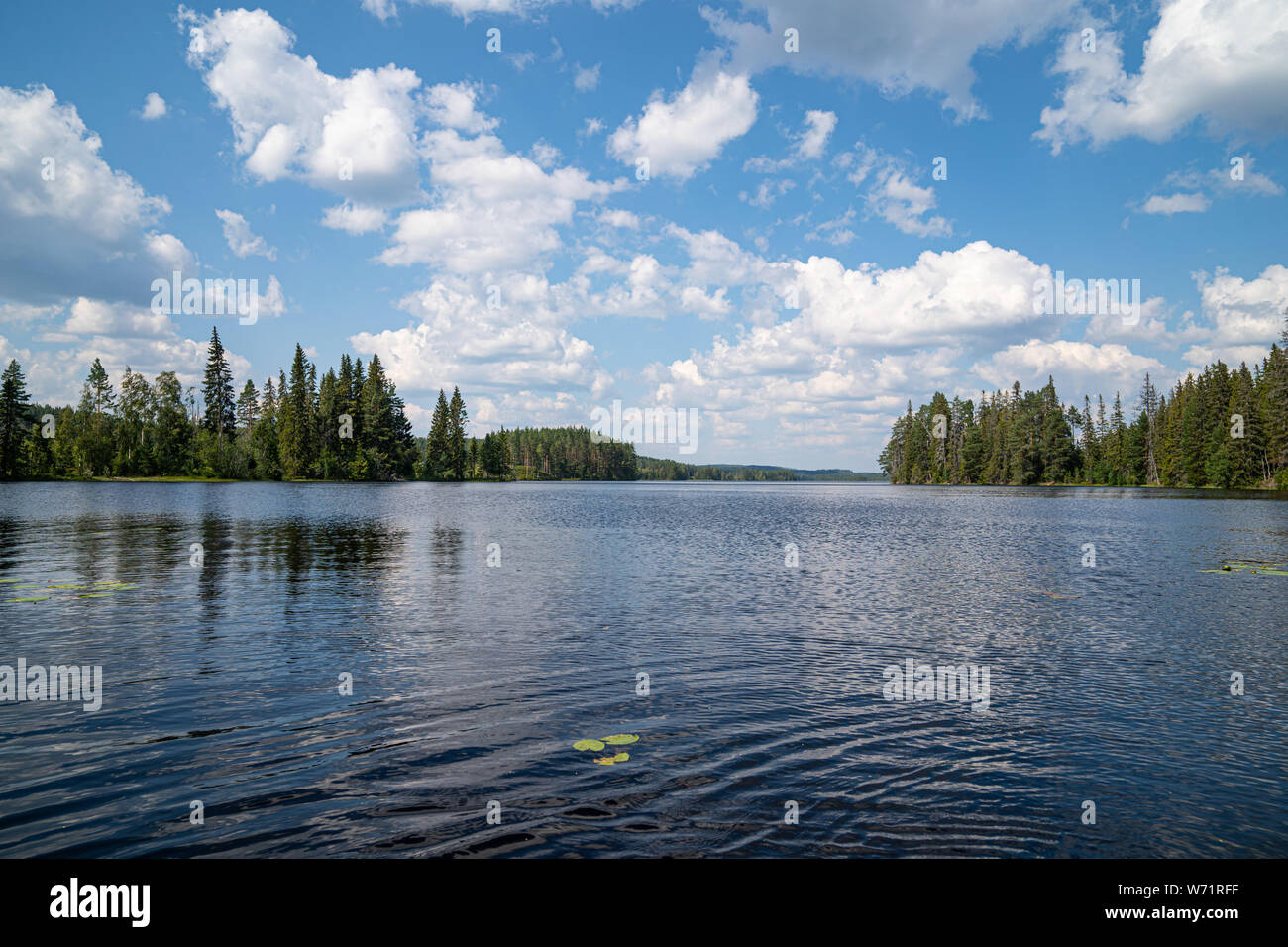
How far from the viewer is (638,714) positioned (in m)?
13.0

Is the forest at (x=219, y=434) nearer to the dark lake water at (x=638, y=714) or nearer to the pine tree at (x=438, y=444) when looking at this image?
the pine tree at (x=438, y=444)

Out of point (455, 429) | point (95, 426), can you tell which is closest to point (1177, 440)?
point (455, 429)

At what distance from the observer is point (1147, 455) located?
17100 cm

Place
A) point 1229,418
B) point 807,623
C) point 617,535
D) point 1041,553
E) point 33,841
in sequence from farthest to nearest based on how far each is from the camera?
1. point 1229,418
2. point 617,535
3. point 1041,553
4. point 807,623
5. point 33,841

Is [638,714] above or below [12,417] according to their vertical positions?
below

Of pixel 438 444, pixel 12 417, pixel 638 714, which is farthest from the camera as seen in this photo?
pixel 438 444

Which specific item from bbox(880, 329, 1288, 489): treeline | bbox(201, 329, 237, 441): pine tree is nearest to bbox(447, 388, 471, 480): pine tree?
bbox(201, 329, 237, 441): pine tree

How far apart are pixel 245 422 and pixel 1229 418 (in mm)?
218950

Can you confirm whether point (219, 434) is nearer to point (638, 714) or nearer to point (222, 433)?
point (222, 433)

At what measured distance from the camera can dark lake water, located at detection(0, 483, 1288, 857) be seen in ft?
28.7

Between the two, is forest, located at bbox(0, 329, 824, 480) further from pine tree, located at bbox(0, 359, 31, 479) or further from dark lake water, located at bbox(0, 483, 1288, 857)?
dark lake water, located at bbox(0, 483, 1288, 857)

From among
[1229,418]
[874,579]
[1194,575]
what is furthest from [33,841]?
[1229,418]

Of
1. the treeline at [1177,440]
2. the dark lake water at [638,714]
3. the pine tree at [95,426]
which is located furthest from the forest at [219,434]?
the treeline at [1177,440]
